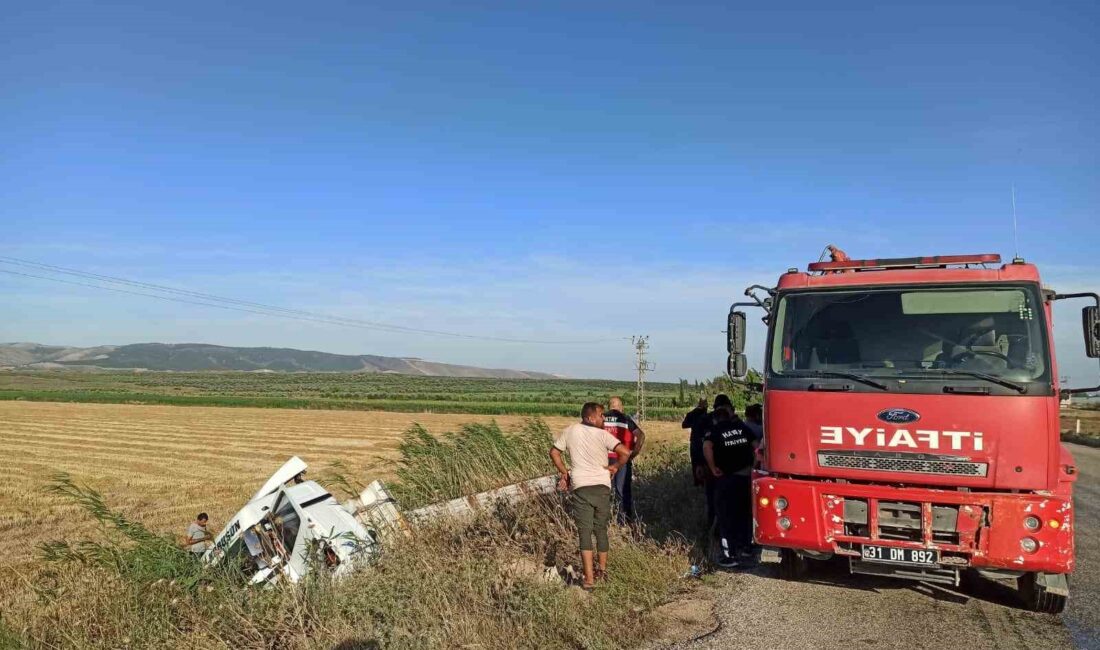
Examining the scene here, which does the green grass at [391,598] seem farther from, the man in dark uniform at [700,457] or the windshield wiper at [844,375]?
the windshield wiper at [844,375]

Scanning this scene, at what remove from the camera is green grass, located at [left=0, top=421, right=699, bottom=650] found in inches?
213

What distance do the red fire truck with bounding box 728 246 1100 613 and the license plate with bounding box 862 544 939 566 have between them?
0.4 inches

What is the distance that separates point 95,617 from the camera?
585 centimetres

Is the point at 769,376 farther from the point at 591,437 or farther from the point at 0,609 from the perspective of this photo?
the point at 0,609

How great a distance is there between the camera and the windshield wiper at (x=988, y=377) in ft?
19.8

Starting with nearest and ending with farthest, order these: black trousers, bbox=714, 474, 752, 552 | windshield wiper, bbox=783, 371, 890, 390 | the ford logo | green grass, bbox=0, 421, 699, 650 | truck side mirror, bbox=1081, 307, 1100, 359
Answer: green grass, bbox=0, 421, 699, 650 < the ford logo < windshield wiper, bbox=783, 371, 890, 390 < truck side mirror, bbox=1081, 307, 1100, 359 < black trousers, bbox=714, 474, 752, 552

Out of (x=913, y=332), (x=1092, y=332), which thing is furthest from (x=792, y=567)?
(x=1092, y=332)

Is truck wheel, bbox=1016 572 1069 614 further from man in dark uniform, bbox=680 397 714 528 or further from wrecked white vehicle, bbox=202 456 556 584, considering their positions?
wrecked white vehicle, bbox=202 456 556 584

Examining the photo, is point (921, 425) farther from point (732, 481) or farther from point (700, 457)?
point (700, 457)

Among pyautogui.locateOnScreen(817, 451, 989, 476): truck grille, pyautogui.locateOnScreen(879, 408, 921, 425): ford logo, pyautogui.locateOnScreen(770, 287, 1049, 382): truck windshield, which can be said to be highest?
pyautogui.locateOnScreen(770, 287, 1049, 382): truck windshield

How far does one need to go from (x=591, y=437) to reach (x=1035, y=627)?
3.80 m

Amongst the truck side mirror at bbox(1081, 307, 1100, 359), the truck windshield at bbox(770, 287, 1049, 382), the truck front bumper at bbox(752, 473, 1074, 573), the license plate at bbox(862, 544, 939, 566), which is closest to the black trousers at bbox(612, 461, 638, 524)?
the truck front bumper at bbox(752, 473, 1074, 573)

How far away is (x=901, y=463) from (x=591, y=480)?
2611mm

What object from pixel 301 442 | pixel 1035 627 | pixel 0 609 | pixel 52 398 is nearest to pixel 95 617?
pixel 0 609
